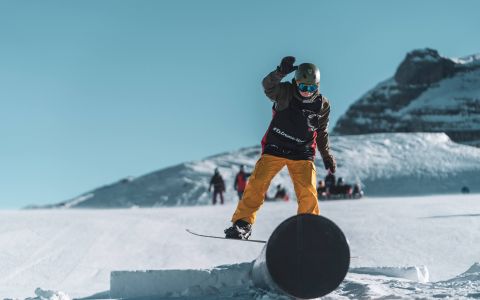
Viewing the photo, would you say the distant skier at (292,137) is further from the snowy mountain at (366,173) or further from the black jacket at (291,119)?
the snowy mountain at (366,173)

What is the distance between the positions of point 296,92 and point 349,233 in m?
4.98

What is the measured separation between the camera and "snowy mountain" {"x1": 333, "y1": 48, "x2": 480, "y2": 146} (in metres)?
159

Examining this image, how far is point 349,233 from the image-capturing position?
33.1 feet

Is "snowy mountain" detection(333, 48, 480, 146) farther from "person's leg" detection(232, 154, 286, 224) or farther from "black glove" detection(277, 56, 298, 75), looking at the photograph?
"black glove" detection(277, 56, 298, 75)

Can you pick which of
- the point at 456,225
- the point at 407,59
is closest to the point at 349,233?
the point at 456,225

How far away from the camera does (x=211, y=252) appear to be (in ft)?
29.8

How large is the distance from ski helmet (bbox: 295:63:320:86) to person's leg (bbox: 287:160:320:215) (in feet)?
2.10

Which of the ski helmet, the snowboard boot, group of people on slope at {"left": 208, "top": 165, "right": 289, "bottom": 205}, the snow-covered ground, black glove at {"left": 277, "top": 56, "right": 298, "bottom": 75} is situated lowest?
group of people on slope at {"left": 208, "top": 165, "right": 289, "bottom": 205}

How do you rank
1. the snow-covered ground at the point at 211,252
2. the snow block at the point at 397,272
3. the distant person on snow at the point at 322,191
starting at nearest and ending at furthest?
the snow-covered ground at the point at 211,252, the snow block at the point at 397,272, the distant person on snow at the point at 322,191

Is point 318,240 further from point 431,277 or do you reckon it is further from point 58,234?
point 58,234

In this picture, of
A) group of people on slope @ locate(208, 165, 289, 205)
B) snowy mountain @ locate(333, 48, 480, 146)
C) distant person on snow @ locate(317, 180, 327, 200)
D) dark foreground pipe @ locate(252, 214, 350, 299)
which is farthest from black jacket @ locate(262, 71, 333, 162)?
snowy mountain @ locate(333, 48, 480, 146)

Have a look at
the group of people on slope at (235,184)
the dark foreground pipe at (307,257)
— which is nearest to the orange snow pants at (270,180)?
the dark foreground pipe at (307,257)

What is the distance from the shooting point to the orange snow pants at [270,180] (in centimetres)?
553

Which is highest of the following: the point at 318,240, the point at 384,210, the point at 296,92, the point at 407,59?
the point at 407,59
